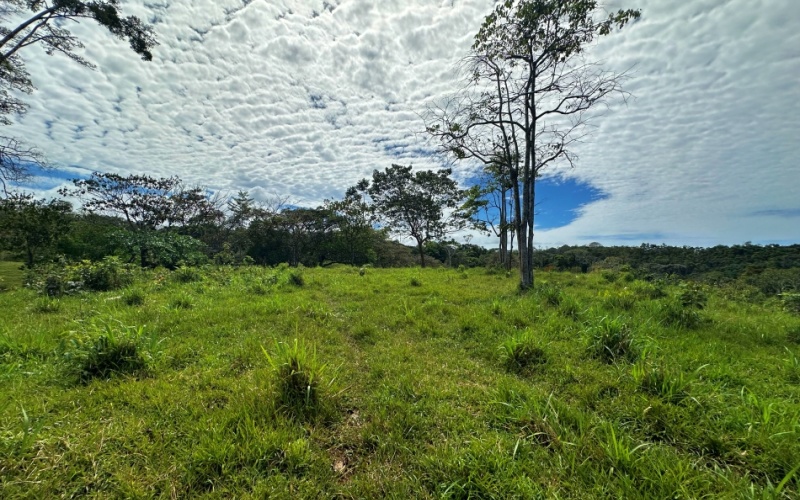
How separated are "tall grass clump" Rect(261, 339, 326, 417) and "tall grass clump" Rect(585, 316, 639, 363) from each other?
12.7ft

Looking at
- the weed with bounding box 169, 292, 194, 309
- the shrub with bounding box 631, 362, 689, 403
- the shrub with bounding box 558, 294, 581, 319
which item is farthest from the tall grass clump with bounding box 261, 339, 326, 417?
the shrub with bounding box 558, 294, 581, 319

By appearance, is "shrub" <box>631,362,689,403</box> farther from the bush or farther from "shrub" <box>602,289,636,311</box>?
the bush

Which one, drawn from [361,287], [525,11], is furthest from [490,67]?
[361,287]

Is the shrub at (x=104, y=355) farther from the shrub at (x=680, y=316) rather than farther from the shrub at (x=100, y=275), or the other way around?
the shrub at (x=680, y=316)

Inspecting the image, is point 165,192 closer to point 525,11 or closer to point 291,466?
point 525,11

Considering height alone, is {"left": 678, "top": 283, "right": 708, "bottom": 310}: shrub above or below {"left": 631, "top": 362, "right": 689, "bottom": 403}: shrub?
above

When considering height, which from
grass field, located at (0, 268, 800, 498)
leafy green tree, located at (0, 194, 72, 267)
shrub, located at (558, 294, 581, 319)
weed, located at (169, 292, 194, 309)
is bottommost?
grass field, located at (0, 268, 800, 498)

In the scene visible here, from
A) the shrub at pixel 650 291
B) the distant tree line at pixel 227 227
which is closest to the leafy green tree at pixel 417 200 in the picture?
the distant tree line at pixel 227 227

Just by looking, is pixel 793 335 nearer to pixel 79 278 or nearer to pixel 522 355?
pixel 522 355

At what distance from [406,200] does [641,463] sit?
89.3ft

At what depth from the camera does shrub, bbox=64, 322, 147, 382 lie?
342 cm

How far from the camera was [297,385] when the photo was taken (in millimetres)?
3104

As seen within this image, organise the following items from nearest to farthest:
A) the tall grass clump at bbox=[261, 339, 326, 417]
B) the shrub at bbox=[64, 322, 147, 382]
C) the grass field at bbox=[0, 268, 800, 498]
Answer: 1. the grass field at bbox=[0, 268, 800, 498]
2. the tall grass clump at bbox=[261, 339, 326, 417]
3. the shrub at bbox=[64, 322, 147, 382]

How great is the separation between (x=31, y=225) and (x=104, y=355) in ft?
68.3
